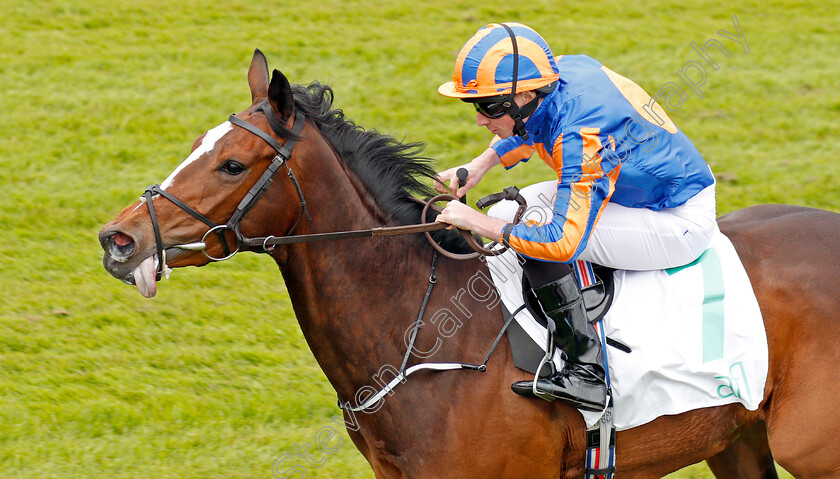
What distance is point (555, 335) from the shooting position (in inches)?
139

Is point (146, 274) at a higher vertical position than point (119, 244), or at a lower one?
lower

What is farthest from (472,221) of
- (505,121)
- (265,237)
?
(265,237)

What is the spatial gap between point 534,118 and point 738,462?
84.2 inches

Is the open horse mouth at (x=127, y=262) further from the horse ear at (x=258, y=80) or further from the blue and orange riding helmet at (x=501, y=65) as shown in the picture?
the blue and orange riding helmet at (x=501, y=65)

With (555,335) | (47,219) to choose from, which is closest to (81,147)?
(47,219)

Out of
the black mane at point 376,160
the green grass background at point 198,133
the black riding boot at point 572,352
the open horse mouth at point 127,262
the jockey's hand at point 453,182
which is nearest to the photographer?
the open horse mouth at point 127,262

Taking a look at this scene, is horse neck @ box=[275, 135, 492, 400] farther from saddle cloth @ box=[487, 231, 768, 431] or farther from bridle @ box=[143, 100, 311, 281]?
saddle cloth @ box=[487, 231, 768, 431]

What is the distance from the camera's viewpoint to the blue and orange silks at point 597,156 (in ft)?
10.8

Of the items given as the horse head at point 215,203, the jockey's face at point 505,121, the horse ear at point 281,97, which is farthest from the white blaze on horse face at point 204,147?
the jockey's face at point 505,121

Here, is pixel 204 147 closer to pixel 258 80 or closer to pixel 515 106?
pixel 258 80

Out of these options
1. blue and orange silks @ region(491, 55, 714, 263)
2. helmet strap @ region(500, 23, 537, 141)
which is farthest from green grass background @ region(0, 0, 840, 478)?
blue and orange silks @ region(491, 55, 714, 263)

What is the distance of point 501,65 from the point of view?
3.36 m

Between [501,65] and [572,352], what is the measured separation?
1172mm

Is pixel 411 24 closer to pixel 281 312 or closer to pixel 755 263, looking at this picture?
pixel 281 312
